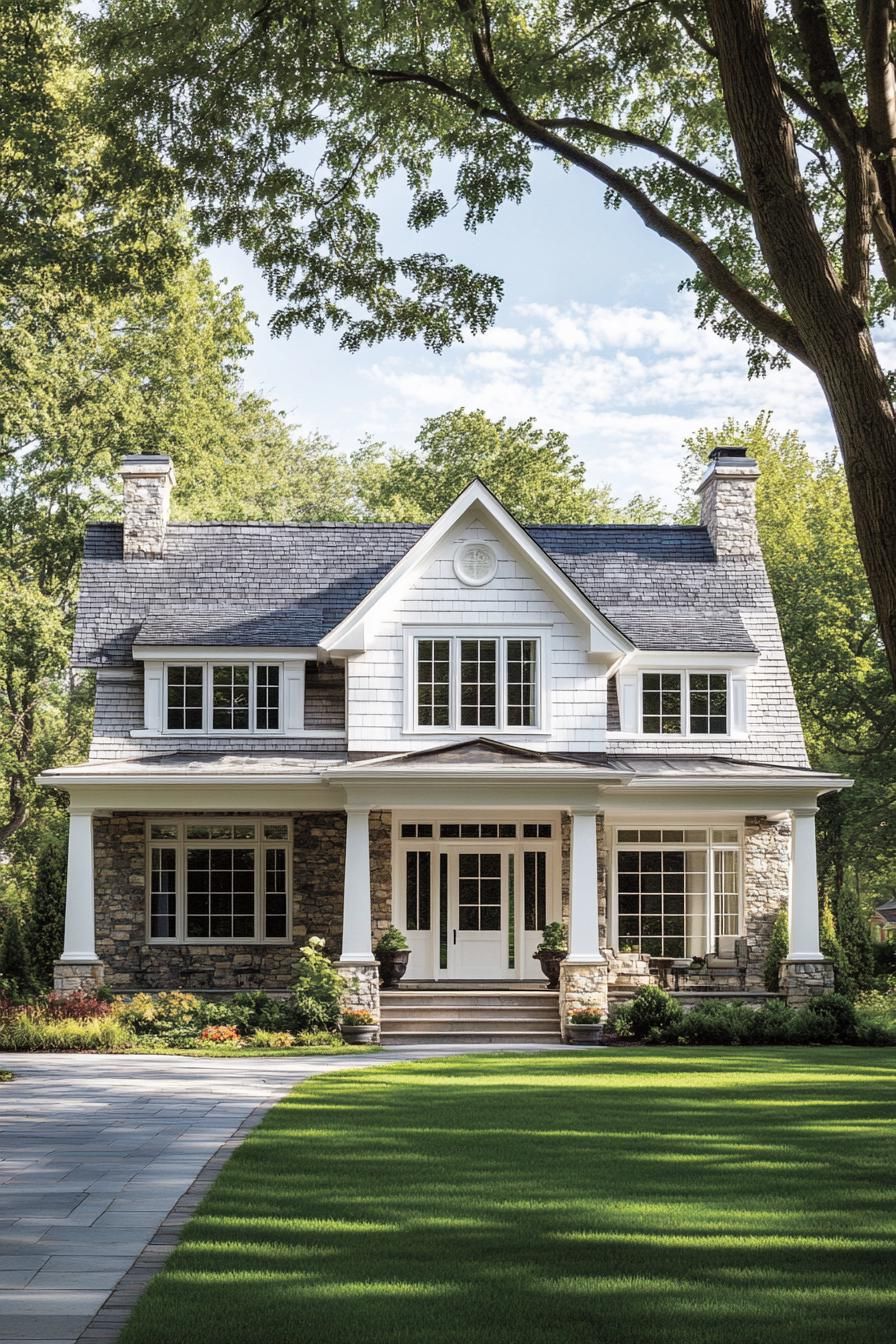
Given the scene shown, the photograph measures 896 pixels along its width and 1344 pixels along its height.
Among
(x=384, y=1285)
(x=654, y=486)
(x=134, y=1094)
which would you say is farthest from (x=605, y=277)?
(x=384, y=1285)

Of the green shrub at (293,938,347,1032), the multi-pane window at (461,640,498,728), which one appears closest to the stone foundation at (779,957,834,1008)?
the multi-pane window at (461,640,498,728)

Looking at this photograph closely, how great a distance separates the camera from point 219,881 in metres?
24.2

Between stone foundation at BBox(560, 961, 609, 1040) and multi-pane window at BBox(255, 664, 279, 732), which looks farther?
multi-pane window at BBox(255, 664, 279, 732)

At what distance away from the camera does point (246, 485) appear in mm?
45500

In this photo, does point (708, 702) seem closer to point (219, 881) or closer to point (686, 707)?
point (686, 707)

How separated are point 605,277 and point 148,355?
Result: 930 inches

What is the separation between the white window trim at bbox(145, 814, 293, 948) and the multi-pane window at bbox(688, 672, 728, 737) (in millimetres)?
7050

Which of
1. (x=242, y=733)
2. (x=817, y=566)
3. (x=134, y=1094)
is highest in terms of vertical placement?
(x=817, y=566)

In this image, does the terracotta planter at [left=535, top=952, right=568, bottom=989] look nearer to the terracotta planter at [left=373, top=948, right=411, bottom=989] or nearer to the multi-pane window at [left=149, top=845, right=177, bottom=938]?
the terracotta planter at [left=373, top=948, right=411, bottom=989]

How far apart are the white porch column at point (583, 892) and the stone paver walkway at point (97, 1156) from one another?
3.02 meters

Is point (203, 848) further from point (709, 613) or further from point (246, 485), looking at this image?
point (246, 485)

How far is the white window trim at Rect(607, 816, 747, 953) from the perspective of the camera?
24.3m

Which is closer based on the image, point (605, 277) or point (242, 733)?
point (242, 733)

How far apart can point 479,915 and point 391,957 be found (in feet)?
6.97
